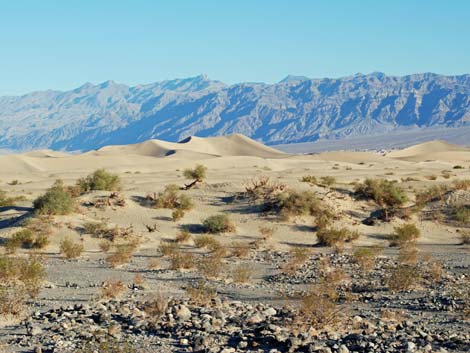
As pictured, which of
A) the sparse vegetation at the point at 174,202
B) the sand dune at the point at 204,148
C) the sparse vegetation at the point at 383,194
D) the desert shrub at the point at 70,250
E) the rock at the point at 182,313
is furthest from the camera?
the sand dune at the point at 204,148

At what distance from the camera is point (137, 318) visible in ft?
36.3

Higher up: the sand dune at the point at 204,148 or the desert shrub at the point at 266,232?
the sand dune at the point at 204,148

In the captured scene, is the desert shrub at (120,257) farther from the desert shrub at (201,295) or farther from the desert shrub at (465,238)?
the desert shrub at (465,238)

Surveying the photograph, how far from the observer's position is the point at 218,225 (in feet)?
78.5

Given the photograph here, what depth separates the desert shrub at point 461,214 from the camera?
2502 cm

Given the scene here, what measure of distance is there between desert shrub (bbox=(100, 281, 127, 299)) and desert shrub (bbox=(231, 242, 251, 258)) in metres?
6.12

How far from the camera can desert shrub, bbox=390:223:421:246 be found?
21906mm

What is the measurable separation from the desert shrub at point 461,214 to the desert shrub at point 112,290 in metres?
15.6

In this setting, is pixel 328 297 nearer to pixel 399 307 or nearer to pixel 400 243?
pixel 399 307

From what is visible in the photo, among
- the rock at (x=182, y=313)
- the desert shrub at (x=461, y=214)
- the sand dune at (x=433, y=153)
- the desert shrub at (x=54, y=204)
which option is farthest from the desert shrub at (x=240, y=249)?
the sand dune at (x=433, y=153)

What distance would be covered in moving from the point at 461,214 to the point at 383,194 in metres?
4.43

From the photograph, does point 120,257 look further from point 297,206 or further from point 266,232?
point 297,206

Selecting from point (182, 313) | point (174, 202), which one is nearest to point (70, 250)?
point (174, 202)

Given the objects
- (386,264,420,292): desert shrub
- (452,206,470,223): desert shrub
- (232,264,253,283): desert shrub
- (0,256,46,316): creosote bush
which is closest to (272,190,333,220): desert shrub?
(452,206,470,223): desert shrub
